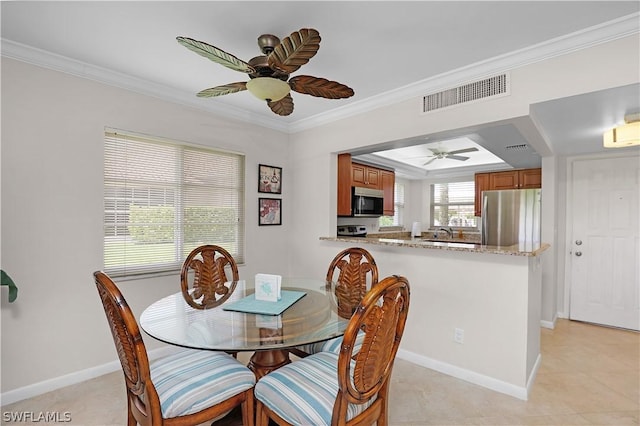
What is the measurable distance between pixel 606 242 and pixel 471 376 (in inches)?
111

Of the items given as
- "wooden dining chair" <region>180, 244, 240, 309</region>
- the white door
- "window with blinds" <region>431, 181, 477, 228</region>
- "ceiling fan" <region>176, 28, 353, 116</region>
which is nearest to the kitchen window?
"window with blinds" <region>431, 181, 477, 228</region>

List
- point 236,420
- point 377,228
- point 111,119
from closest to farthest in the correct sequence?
point 236,420 < point 111,119 < point 377,228

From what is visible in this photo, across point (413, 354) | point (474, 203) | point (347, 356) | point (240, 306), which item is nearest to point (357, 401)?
point (347, 356)

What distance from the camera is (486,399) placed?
2.26 meters

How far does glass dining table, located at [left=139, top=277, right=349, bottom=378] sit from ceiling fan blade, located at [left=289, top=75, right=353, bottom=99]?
4.15ft

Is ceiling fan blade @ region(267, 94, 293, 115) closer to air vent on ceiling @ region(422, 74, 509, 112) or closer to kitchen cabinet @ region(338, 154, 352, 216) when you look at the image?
air vent on ceiling @ region(422, 74, 509, 112)

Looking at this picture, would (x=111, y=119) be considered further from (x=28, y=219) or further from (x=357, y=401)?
(x=357, y=401)

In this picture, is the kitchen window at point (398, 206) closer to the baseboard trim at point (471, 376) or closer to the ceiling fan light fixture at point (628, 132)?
the baseboard trim at point (471, 376)

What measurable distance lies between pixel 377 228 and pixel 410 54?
3794 millimetres

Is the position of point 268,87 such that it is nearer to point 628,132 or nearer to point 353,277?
point 353,277

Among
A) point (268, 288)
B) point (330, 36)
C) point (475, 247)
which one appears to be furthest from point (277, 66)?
point (475, 247)

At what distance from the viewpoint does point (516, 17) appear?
1.79m

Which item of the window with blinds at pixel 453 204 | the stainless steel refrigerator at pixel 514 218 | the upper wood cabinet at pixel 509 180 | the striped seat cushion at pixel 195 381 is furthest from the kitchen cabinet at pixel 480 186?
the striped seat cushion at pixel 195 381

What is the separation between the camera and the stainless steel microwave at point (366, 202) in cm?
455
